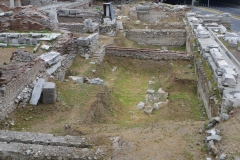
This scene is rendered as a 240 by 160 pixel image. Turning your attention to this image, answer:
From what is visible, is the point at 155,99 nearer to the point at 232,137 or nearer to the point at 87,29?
the point at 232,137

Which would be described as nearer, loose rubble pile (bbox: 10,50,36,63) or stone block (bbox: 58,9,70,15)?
loose rubble pile (bbox: 10,50,36,63)

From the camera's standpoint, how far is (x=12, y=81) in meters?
8.55

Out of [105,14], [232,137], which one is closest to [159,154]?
[232,137]

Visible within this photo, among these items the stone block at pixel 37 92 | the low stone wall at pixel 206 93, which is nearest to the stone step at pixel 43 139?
the stone block at pixel 37 92

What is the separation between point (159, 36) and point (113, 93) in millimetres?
9268

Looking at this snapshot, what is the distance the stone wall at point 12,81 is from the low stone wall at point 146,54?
6159 millimetres

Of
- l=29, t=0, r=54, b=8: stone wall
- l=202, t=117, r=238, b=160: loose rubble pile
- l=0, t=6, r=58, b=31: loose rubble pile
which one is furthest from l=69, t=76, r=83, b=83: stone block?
l=29, t=0, r=54, b=8: stone wall

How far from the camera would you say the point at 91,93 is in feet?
33.6

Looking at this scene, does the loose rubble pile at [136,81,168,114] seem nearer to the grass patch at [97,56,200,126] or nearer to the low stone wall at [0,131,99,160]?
the grass patch at [97,56,200,126]

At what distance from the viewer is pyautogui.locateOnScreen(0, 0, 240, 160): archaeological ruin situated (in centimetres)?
637

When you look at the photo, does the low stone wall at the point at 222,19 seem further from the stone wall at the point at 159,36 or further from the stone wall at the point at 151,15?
the stone wall at the point at 151,15

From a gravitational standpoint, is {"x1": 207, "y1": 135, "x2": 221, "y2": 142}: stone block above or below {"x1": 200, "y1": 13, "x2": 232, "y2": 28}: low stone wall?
below

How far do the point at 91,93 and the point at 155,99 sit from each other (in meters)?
2.71

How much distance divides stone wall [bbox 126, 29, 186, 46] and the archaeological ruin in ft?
0.21
